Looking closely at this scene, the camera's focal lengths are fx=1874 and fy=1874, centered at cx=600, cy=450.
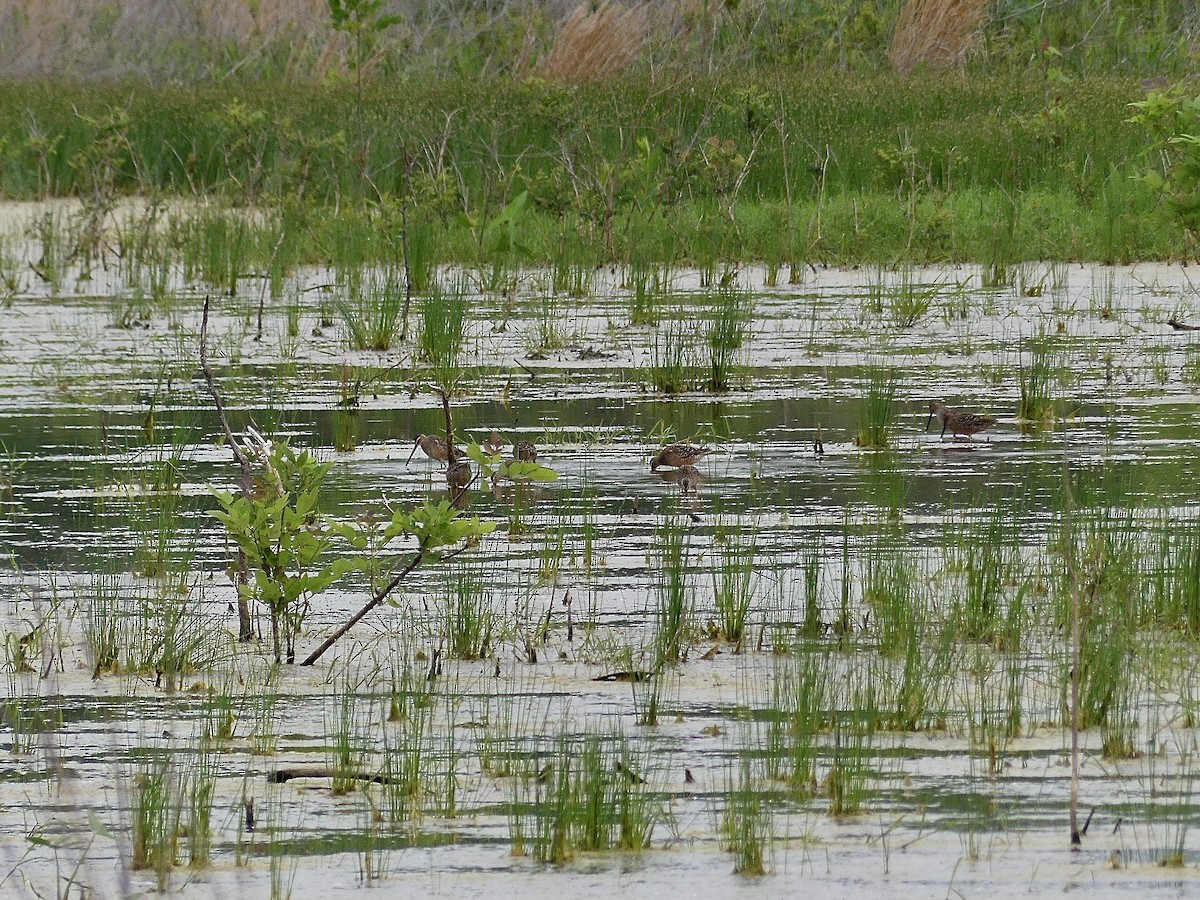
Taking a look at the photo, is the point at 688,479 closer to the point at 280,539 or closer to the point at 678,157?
the point at 280,539

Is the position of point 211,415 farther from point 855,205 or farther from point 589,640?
point 855,205

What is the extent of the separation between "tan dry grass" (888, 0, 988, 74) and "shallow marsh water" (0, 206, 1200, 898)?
38.7 ft

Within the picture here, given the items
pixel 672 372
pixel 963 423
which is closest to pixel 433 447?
pixel 672 372

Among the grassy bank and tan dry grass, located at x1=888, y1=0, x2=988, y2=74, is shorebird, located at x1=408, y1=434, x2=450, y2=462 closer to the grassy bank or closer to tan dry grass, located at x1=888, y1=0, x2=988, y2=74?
the grassy bank

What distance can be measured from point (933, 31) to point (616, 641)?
1689cm

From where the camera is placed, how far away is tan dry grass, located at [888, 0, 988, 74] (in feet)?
65.4

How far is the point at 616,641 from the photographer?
14.0ft

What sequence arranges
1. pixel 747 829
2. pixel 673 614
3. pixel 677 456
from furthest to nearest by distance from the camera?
pixel 677 456
pixel 673 614
pixel 747 829

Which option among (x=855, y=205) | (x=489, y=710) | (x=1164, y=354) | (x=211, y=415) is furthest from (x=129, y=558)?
(x=855, y=205)

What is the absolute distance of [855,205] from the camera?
11.9m

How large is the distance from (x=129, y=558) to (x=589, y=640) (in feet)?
5.13

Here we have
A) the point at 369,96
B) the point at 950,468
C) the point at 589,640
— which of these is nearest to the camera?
the point at 589,640

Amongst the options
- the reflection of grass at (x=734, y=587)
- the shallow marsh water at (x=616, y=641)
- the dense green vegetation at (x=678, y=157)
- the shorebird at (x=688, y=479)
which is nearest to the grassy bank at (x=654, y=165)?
the dense green vegetation at (x=678, y=157)

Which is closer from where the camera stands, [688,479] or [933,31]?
[688,479]
